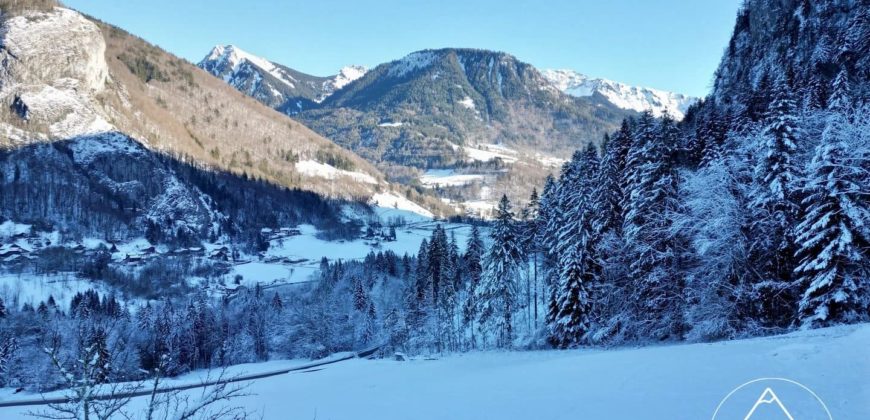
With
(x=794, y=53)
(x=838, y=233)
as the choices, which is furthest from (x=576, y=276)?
(x=794, y=53)

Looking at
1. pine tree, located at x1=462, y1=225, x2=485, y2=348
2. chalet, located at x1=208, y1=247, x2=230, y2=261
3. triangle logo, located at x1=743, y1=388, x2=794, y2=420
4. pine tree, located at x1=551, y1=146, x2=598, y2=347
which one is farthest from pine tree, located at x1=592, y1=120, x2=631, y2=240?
chalet, located at x1=208, y1=247, x2=230, y2=261

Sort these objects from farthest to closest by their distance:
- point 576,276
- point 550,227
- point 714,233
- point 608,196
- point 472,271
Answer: point 472,271, point 550,227, point 576,276, point 608,196, point 714,233

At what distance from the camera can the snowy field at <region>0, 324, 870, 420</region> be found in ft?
33.9

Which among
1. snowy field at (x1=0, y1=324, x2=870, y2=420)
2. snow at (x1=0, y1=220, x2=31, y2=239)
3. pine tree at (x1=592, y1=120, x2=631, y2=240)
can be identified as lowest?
snowy field at (x1=0, y1=324, x2=870, y2=420)

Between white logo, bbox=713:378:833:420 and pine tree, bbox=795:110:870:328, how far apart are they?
13603 mm

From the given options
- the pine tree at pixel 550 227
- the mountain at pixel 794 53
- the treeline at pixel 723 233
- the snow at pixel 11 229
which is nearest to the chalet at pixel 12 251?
the snow at pixel 11 229

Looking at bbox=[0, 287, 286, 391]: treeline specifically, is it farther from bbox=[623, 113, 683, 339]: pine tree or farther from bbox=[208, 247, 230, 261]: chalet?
bbox=[208, 247, 230, 261]: chalet

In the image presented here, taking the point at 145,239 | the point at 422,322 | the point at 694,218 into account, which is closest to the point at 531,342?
the point at 694,218

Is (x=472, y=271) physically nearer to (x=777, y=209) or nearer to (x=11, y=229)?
(x=777, y=209)

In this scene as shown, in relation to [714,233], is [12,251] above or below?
below

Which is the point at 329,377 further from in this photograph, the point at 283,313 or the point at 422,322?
the point at 283,313

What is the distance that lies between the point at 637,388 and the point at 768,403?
391cm

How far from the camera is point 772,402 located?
9820 millimetres

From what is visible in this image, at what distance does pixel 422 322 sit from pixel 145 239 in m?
161
